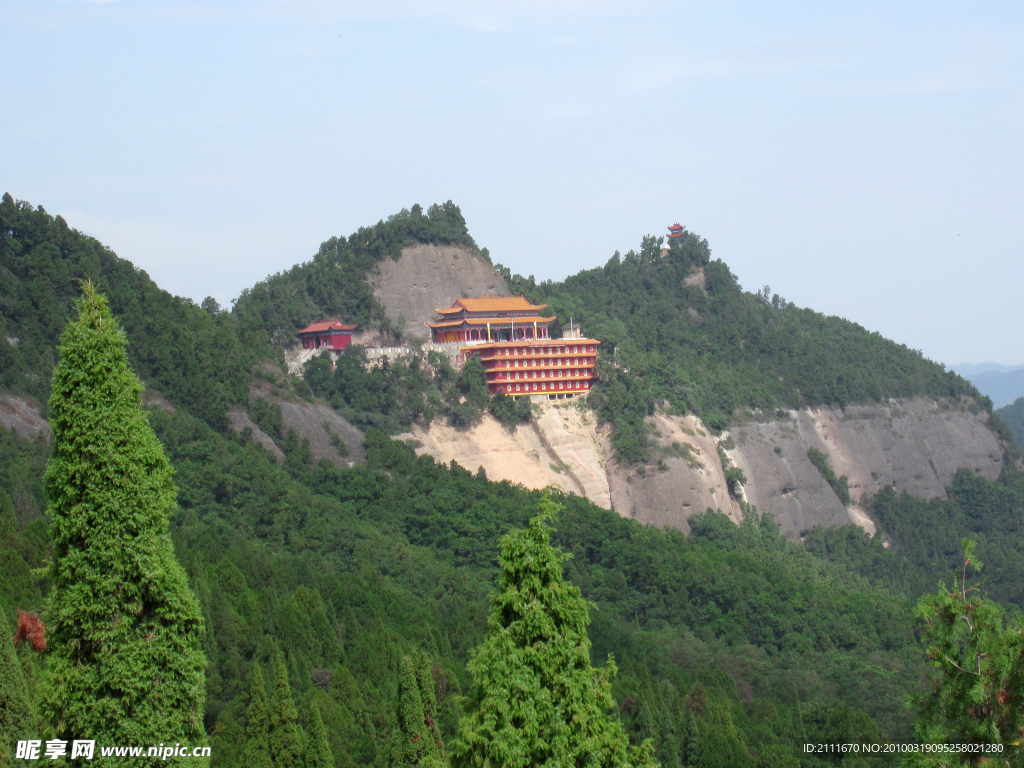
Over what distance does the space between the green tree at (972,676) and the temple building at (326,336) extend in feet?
191

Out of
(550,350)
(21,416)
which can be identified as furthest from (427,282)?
(21,416)

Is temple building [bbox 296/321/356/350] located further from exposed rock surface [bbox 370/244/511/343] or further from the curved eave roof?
the curved eave roof

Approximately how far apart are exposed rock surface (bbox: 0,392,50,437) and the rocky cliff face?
21785 mm

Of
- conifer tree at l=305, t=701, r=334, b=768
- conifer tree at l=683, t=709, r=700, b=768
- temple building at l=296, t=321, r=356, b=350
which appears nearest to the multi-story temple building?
temple building at l=296, t=321, r=356, b=350

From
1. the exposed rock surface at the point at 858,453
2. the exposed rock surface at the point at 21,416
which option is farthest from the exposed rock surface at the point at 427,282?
the exposed rock surface at the point at 21,416

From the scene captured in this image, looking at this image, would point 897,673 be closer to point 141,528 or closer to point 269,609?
point 269,609

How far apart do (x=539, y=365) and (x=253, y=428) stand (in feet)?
59.3

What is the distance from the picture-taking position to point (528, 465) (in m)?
66.7

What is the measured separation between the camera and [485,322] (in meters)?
70.4

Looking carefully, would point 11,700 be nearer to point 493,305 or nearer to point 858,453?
point 493,305

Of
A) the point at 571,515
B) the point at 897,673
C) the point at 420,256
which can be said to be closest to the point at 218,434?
the point at 571,515

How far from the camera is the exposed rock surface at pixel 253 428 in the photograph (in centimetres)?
5819

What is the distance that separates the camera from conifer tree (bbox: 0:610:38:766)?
613 inches

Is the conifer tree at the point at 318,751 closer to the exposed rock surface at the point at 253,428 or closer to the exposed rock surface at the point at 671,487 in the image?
the exposed rock surface at the point at 253,428
